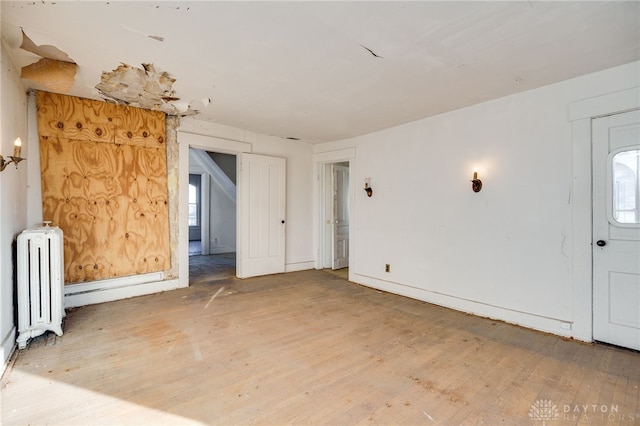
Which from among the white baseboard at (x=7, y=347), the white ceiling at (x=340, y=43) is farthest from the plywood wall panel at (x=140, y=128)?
the white baseboard at (x=7, y=347)

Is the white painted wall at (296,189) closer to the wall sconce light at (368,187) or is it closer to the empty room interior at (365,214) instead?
the empty room interior at (365,214)

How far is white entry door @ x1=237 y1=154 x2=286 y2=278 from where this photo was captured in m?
4.95

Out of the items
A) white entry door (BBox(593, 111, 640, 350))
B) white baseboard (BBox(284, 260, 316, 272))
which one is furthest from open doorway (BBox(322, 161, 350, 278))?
white entry door (BBox(593, 111, 640, 350))

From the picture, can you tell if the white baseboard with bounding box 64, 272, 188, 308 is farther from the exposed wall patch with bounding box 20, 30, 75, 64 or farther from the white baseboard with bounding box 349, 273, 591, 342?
the white baseboard with bounding box 349, 273, 591, 342

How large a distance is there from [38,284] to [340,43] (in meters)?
3.30

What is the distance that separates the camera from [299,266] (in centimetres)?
570

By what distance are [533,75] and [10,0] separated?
13.4 ft

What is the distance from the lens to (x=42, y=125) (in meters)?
3.30

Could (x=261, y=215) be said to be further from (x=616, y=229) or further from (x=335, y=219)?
(x=616, y=229)

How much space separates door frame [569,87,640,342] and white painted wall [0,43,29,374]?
15.9 ft

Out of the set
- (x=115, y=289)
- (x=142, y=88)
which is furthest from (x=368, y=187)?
(x=115, y=289)

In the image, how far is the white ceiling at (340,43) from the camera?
191 centimetres
